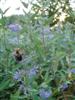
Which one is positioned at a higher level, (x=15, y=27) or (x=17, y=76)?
(x=15, y=27)

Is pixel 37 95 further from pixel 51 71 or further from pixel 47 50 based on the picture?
pixel 47 50

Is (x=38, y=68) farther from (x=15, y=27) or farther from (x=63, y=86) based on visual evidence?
(x=15, y=27)

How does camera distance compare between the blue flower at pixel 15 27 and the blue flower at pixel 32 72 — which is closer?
the blue flower at pixel 32 72

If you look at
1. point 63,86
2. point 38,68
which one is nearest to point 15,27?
point 38,68

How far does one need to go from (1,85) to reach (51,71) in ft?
0.73

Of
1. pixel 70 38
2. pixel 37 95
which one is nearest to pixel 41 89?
pixel 37 95

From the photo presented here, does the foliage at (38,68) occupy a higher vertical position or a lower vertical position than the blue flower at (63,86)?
higher

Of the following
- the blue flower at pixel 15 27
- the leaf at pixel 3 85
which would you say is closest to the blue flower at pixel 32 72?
the leaf at pixel 3 85

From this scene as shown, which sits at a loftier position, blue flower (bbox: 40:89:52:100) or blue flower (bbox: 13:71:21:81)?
blue flower (bbox: 13:71:21:81)

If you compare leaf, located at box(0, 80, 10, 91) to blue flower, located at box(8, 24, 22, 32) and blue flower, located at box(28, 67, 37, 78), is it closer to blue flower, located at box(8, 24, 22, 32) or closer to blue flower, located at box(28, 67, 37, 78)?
blue flower, located at box(28, 67, 37, 78)

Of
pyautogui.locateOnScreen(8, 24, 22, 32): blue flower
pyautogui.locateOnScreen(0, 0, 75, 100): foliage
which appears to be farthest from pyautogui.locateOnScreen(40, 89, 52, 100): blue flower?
pyautogui.locateOnScreen(8, 24, 22, 32): blue flower

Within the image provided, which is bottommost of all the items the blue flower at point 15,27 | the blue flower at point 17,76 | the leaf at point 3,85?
the leaf at point 3,85

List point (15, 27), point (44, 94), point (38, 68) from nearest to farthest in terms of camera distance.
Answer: point (44, 94)
point (38, 68)
point (15, 27)

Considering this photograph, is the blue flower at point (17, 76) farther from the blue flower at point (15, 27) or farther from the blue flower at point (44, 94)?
the blue flower at point (15, 27)
